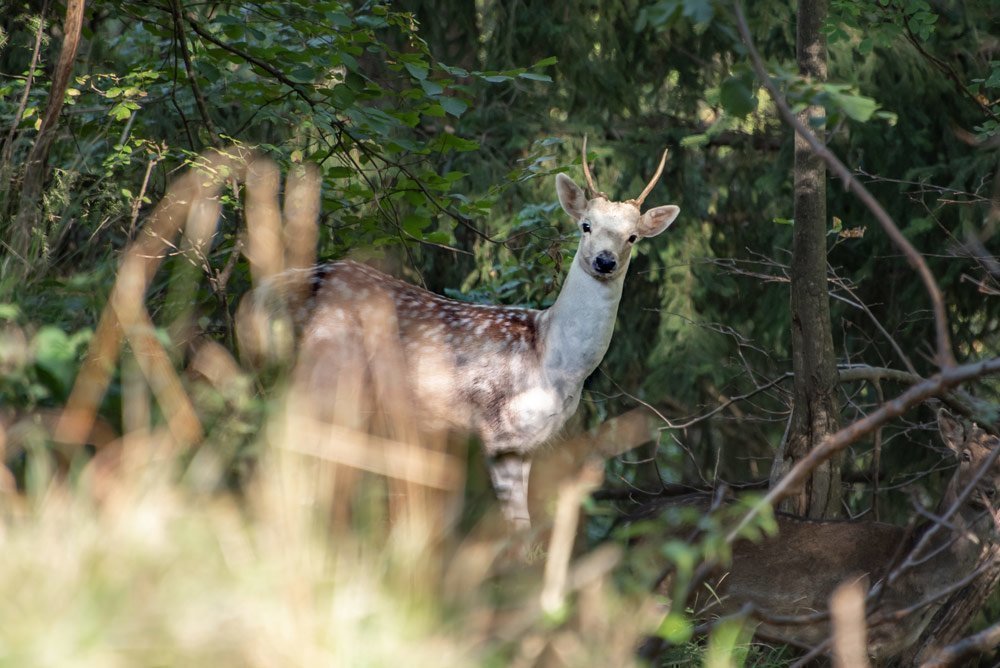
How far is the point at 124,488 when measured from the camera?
3275 mm

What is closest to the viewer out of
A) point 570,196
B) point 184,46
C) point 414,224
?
point 184,46

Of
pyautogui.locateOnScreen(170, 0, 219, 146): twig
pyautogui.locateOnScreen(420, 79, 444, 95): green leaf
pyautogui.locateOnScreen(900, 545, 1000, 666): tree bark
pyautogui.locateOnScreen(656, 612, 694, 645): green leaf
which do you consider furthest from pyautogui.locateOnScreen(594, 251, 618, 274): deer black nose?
pyautogui.locateOnScreen(656, 612, 694, 645): green leaf

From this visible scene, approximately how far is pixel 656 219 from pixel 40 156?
10.3 feet

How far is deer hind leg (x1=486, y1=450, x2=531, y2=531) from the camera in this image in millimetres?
6401

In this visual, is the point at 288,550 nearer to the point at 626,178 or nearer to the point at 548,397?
the point at 548,397

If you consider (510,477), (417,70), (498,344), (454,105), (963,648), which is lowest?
(510,477)

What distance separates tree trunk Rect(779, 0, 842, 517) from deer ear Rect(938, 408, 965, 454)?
51 centimetres

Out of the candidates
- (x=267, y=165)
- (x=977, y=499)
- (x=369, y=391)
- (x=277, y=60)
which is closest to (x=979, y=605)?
(x=977, y=499)

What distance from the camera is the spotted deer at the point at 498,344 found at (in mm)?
6434

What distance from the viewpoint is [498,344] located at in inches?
262

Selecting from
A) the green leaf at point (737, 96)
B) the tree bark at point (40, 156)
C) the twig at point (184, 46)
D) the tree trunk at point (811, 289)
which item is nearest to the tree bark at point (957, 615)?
the tree trunk at point (811, 289)

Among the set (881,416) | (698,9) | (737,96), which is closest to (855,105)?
(737,96)

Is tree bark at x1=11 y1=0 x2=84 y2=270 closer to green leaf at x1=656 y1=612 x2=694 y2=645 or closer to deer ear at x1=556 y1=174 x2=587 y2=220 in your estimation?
deer ear at x1=556 y1=174 x2=587 y2=220

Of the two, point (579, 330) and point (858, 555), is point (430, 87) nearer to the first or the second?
point (579, 330)
